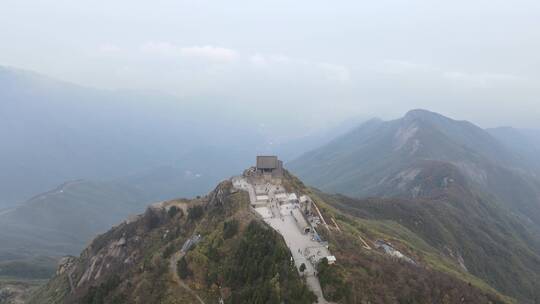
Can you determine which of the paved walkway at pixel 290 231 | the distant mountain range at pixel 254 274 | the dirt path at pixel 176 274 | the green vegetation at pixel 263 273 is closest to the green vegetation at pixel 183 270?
the distant mountain range at pixel 254 274

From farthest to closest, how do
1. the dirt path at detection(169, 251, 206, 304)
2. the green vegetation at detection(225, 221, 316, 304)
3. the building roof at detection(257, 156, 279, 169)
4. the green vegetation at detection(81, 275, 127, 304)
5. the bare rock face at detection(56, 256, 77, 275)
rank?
the bare rock face at detection(56, 256, 77, 275) < the building roof at detection(257, 156, 279, 169) < the green vegetation at detection(81, 275, 127, 304) < the dirt path at detection(169, 251, 206, 304) < the green vegetation at detection(225, 221, 316, 304)

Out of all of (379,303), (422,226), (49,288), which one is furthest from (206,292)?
(422,226)

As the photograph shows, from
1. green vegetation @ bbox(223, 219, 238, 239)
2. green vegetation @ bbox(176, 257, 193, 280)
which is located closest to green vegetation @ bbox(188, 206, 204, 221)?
green vegetation @ bbox(223, 219, 238, 239)

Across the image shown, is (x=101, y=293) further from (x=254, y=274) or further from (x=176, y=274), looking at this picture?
(x=254, y=274)

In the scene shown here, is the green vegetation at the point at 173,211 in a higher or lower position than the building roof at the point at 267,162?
lower

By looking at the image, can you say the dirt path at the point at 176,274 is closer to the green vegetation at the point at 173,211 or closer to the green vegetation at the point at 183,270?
the green vegetation at the point at 183,270

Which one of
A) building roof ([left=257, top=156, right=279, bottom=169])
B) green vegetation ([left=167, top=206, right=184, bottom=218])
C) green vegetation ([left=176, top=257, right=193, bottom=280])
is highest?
building roof ([left=257, top=156, right=279, bottom=169])

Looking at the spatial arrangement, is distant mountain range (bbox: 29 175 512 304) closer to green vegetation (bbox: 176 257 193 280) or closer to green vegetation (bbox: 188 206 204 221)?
green vegetation (bbox: 176 257 193 280)

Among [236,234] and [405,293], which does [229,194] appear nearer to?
[236,234]
